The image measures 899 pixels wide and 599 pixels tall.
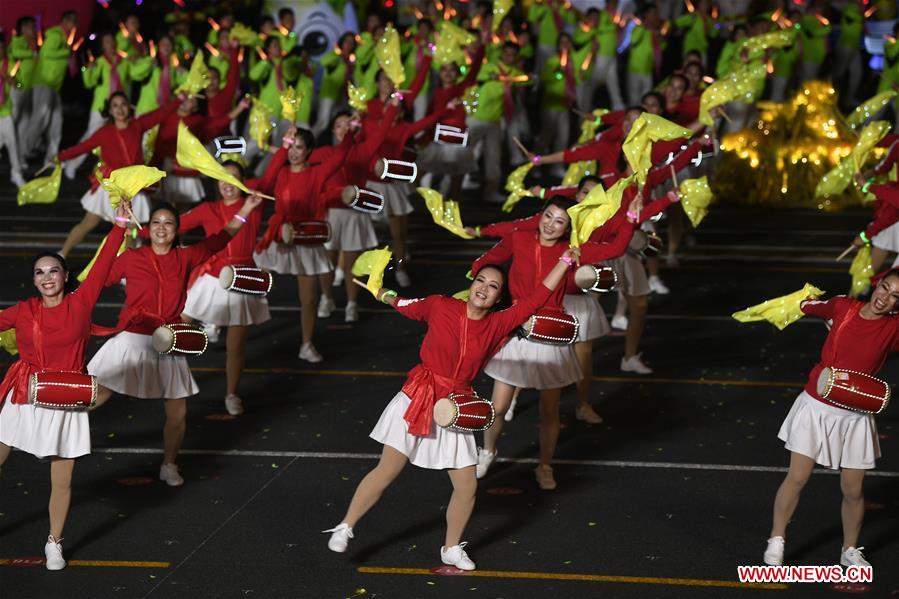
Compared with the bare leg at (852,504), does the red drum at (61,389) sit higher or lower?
higher

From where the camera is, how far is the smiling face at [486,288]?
253 inches

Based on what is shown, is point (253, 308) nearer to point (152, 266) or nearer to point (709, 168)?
point (152, 266)

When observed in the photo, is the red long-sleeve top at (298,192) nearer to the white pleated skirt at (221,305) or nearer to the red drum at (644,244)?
the white pleated skirt at (221,305)

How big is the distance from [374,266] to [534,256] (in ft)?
3.67

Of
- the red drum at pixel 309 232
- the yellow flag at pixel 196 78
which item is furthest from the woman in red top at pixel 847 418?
the yellow flag at pixel 196 78

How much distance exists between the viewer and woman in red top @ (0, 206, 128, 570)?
641 centimetres

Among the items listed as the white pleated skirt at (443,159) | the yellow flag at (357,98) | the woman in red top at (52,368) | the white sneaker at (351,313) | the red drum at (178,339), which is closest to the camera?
the woman in red top at (52,368)

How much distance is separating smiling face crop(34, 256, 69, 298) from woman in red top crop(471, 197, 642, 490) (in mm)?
2069

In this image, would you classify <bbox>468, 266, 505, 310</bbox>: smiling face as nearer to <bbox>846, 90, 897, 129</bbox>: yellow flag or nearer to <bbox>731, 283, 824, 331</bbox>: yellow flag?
<bbox>731, 283, 824, 331</bbox>: yellow flag

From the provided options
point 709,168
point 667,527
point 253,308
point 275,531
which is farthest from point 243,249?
Result: point 709,168

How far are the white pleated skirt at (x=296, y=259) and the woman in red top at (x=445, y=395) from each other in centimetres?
354

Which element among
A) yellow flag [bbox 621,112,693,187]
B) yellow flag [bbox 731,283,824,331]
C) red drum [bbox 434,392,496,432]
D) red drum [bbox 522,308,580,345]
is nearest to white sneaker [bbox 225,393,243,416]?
red drum [bbox 522,308,580,345]

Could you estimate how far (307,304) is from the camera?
399 inches

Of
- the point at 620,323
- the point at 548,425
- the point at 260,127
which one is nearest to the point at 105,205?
the point at 260,127
